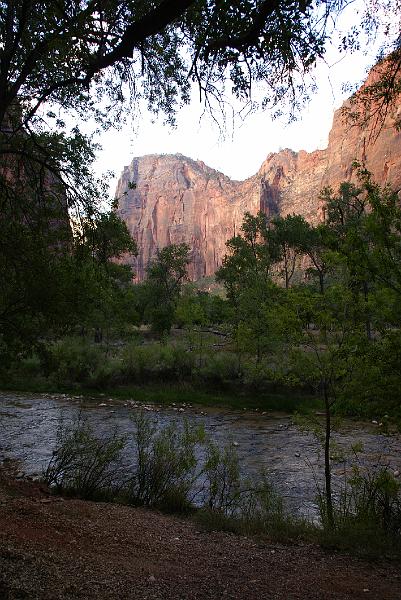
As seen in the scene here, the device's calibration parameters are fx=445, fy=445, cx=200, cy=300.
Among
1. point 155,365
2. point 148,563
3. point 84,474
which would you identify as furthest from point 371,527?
point 155,365

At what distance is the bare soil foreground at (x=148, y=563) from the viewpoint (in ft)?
11.2

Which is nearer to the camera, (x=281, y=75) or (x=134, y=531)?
(x=281, y=75)

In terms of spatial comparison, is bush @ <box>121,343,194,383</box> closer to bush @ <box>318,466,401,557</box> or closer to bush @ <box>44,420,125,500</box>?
bush @ <box>44,420,125,500</box>

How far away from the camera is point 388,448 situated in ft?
39.3

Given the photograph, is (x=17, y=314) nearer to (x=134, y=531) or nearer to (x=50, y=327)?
(x=50, y=327)

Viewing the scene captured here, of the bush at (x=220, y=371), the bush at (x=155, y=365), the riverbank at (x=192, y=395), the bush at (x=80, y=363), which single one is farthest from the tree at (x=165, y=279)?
the riverbank at (x=192, y=395)

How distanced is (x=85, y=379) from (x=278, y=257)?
27.0m

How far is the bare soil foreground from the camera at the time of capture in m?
3.41

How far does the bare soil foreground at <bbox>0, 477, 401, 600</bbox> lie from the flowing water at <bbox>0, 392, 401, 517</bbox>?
94.3 inches

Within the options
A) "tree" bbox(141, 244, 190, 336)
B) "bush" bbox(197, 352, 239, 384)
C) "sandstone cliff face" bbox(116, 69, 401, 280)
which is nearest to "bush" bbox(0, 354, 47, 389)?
"bush" bbox(197, 352, 239, 384)

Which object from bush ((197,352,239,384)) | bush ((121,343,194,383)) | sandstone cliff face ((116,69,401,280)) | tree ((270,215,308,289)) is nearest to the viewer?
bush ((197,352,239,384))

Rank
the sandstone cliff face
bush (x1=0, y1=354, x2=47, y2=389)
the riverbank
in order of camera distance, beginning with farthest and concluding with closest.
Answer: the sandstone cliff face → bush (x1=0, y1=354, x2=47, y2=389) → the riverbank

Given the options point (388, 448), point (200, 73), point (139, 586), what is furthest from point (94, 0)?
point (388, 448)

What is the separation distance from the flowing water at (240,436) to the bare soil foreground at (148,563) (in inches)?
94.3
